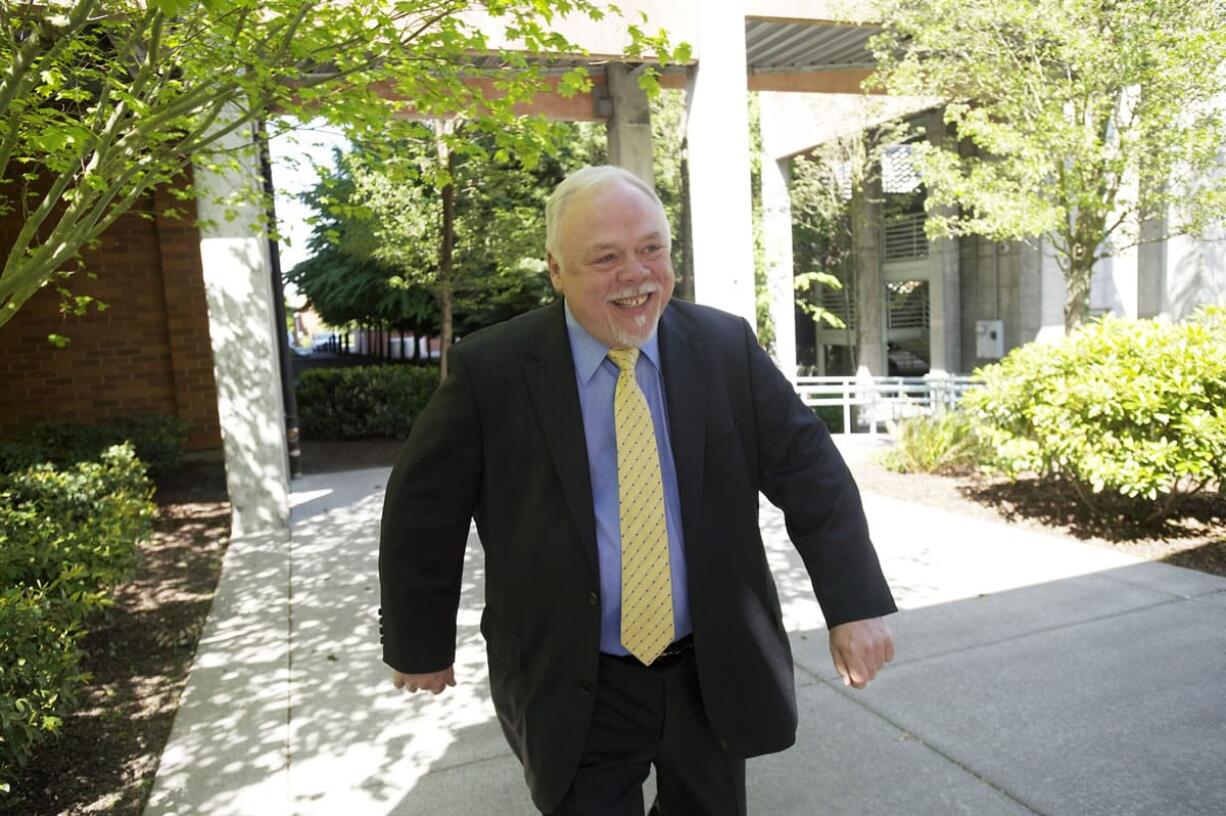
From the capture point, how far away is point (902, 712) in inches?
161

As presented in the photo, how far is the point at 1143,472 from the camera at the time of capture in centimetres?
640

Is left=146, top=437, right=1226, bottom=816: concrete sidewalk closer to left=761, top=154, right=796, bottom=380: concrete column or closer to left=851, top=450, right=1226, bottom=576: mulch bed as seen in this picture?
left=851, top=450, right=1226, bottom=576: mulch bed

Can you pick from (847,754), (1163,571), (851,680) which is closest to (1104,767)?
(847,754)

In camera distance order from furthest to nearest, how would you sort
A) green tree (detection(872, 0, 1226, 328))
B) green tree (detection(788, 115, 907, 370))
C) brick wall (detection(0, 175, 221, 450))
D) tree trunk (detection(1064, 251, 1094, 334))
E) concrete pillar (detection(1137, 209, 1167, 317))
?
green tree (detection(788, 115, 907, 370)), concrete pillar (detection(1137, 209, 1167, 317)), brick wall (detection(0, 175, 221, 450)), tree trunk (detection(1064, 251, 1094, 334)), green tree (detection(872, 0, 1226, 328))

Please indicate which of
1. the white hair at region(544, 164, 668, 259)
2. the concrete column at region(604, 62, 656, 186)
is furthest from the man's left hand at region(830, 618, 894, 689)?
the concrete column at region(604, 62, 656, 186)

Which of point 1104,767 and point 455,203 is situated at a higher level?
point 455,203

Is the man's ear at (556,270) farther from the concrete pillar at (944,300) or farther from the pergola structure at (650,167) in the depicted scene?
the concrete pillar at (944,300)

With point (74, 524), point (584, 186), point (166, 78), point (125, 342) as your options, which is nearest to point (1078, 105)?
point (166, 78)

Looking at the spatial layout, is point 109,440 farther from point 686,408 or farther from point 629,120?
point 686,408

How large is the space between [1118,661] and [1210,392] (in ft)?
9.78

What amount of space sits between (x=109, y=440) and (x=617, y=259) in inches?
416

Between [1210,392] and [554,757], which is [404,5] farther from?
[1210,392]

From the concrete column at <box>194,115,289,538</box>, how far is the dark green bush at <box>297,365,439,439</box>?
20.9 ft

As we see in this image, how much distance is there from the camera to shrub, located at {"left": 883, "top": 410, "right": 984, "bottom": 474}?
33.2 feet
